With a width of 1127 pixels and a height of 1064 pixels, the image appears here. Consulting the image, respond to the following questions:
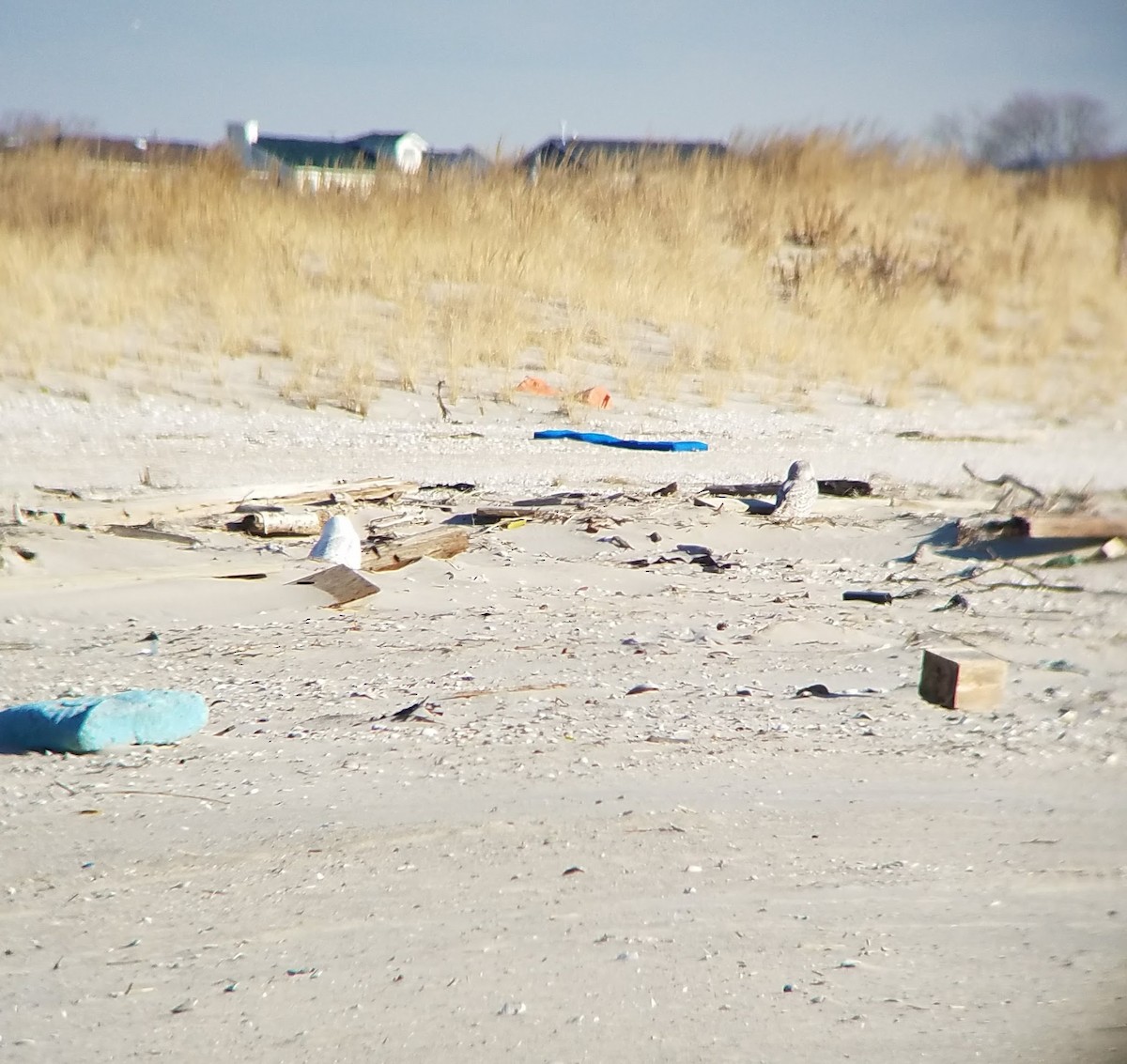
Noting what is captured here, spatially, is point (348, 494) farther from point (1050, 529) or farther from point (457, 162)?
point (457, 162)

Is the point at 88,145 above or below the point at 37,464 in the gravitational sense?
above

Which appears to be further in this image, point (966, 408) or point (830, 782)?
point (966, 408)

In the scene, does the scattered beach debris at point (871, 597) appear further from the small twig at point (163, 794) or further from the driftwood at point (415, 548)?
the small twig at point (163, 794)

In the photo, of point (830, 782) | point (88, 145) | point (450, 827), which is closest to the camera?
point (450, 827)

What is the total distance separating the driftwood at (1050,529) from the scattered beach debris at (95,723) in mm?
3499

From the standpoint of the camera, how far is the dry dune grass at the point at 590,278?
376 inches

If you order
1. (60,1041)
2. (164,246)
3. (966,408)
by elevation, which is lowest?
(60,1041)

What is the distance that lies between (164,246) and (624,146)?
17.1 ft

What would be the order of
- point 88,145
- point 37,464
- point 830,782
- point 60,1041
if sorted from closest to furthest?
point 60,1041
point 830,782
point 37,464
point 88,145

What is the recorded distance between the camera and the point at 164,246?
34.7 ft

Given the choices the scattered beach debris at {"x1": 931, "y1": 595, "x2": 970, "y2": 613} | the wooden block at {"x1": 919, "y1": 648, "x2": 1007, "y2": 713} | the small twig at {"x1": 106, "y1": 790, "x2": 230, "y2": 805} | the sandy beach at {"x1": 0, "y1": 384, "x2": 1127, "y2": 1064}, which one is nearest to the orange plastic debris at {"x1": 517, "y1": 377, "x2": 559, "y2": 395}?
the sandy beach at {"x1": 0, "y1": 384, "x2": 1127, "y2": 1064}

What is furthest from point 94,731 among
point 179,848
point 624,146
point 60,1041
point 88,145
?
point 624,146

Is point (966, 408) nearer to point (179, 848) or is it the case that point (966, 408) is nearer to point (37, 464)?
point (37, 464)

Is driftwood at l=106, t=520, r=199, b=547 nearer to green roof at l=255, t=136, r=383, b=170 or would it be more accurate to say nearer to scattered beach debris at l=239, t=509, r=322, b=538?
scattered beach debris at l=239, t=509, r=322, b=538
